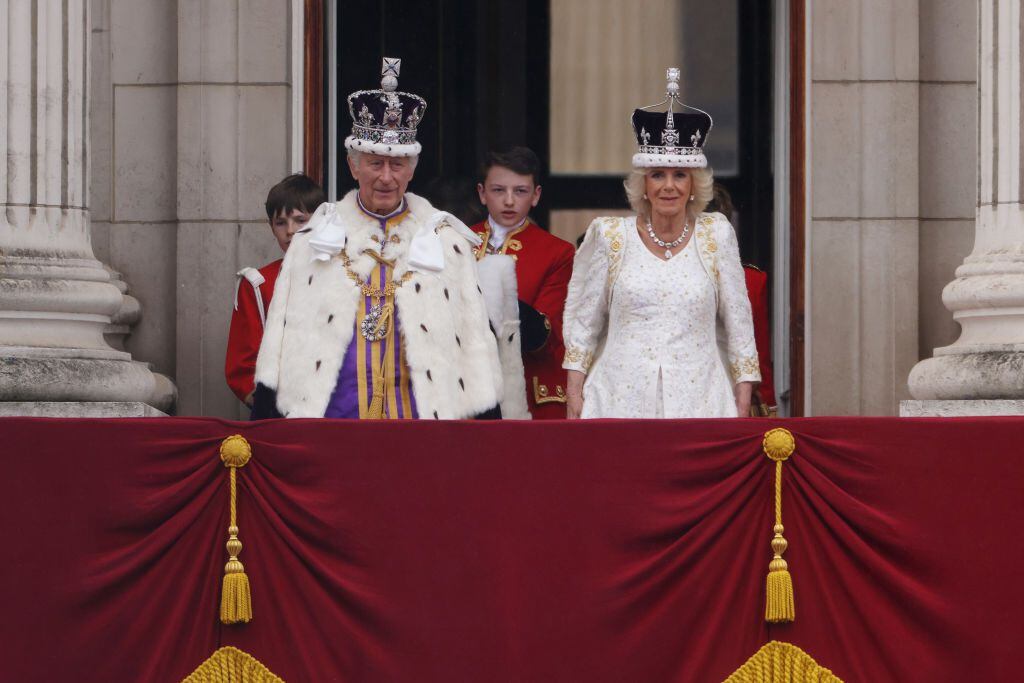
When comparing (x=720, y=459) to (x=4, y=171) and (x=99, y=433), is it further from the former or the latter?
(x=4, y=171)

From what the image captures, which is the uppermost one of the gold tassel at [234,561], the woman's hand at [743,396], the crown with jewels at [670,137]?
the crown with jewels at [670,137]

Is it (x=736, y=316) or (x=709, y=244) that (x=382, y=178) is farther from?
(x=736, y=316)

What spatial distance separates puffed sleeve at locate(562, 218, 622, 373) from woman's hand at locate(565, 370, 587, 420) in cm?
3

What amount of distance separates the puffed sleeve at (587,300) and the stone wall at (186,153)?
2453 millimetres

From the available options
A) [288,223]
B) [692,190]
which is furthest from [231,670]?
[692,190]

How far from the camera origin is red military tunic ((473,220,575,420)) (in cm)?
1047

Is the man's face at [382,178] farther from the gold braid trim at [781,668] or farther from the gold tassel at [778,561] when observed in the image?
the gold braid trim at [781,668]

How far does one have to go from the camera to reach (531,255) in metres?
10.6

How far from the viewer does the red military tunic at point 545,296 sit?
1047 centimetres

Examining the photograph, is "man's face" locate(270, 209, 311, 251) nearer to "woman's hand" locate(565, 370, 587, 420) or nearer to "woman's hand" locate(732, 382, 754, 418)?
"woman's hand" locate(565, 370, 587, 420)

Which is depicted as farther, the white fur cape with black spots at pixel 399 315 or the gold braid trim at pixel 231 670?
the white fur cape with black spots at pixel 399 315

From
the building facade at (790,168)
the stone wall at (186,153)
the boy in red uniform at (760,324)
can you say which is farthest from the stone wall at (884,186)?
the stone wall at (186,153)

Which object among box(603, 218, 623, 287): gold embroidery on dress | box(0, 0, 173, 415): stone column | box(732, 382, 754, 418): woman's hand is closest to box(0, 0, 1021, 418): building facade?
box(0, 0, 173, 415): stone column

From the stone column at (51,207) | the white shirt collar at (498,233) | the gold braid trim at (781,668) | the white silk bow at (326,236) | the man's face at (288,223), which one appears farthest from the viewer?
the white shirt collar at (498,233)
